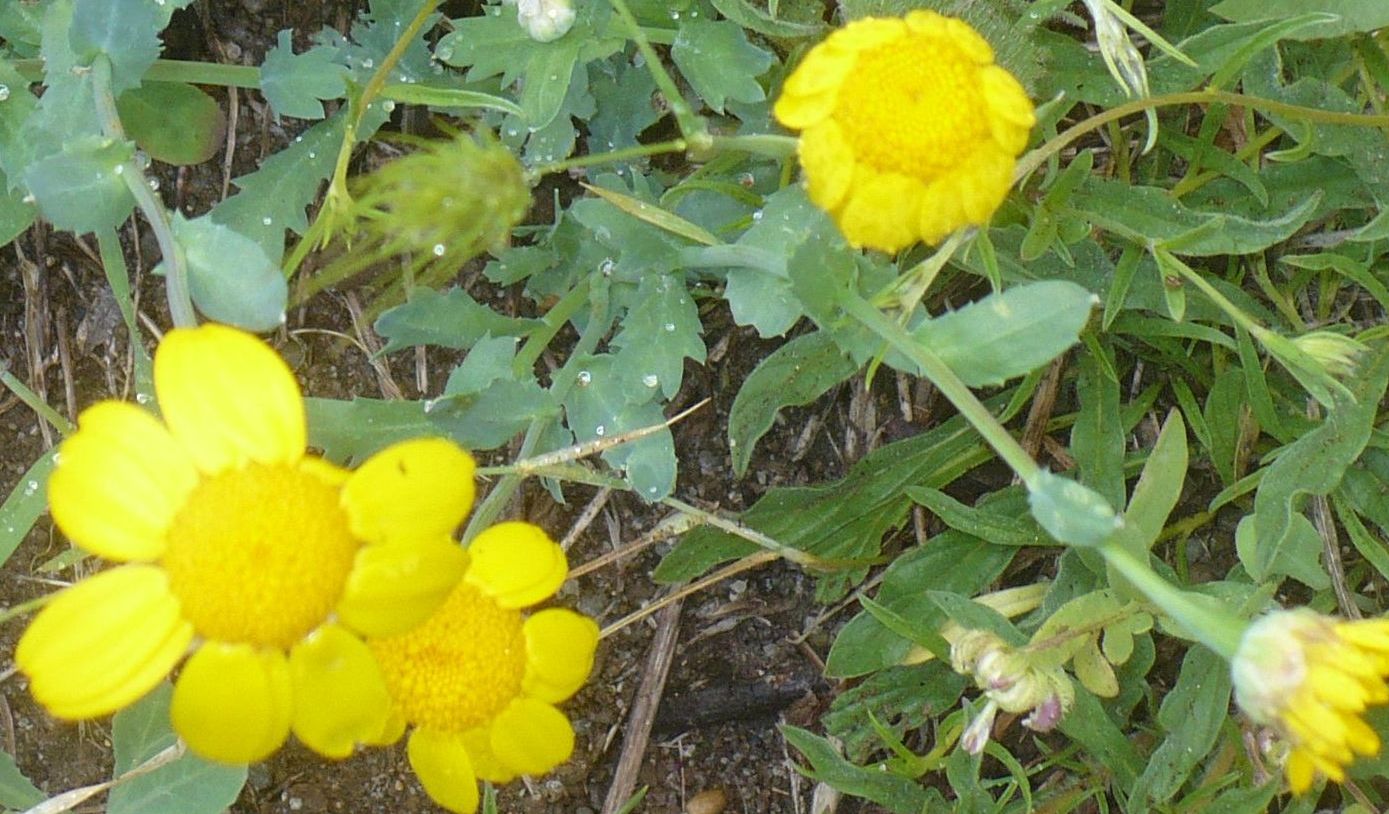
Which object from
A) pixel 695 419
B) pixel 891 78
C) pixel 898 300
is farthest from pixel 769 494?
pixel 891 78

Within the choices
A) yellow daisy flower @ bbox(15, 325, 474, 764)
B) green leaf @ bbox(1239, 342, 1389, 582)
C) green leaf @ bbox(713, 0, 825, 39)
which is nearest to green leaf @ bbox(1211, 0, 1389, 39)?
green leaf @ bbox(1239, 342, 1389, 582)

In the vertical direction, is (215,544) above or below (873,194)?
below

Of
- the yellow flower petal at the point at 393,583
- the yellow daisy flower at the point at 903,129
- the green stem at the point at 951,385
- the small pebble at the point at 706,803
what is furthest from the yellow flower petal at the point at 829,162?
the small pebble at the point at 706,803

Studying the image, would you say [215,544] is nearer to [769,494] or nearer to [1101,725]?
[769,494]

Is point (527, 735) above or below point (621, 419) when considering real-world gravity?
below

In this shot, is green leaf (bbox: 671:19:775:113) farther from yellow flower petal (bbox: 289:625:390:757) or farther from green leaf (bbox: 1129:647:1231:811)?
green leaf (bbox: 1129:647:1231:811)

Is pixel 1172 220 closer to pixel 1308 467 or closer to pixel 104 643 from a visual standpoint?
pixel 1308 467

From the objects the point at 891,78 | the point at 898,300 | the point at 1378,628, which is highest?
the point at 891,78

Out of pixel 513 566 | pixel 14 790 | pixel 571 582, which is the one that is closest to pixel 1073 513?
pixel 513 566
